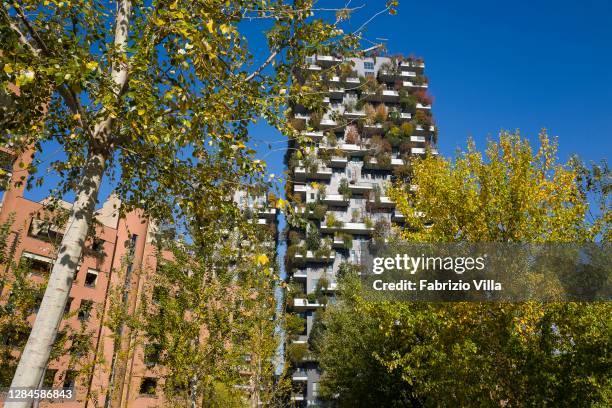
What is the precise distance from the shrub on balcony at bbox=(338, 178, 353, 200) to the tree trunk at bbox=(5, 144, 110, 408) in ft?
195

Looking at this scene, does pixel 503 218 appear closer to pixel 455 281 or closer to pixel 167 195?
pixel 455 281

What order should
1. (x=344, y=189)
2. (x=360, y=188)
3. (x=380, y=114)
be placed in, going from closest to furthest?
(x=344, y=189)
(x=360, y=188)
(x=380, y=114)

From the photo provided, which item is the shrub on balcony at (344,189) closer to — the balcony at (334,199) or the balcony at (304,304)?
the balcony at (334,199)

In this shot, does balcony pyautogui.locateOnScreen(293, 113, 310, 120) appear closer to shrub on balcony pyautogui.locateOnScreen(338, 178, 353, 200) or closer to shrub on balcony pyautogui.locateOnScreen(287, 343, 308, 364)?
shrub on balcony pyautogui.locateOnScreen(338, 178, 353, 200)

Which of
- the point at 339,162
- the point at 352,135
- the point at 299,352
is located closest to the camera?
the point at 299,352

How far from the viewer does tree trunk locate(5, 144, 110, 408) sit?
495cm

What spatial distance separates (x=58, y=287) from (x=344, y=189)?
199 feet

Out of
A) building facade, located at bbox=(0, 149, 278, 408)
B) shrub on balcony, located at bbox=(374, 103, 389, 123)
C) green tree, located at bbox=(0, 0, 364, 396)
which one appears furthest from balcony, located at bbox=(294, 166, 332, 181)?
green tree, located at bbox=(0, 0, 364, 396)

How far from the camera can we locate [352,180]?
222ft

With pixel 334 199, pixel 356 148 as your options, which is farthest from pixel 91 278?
pixel 356 148

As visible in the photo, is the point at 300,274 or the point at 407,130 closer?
the point at 300,274

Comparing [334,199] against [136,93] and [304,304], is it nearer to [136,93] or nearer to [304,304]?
[304,304]

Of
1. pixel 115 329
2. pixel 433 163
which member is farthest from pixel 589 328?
pixel 115 329

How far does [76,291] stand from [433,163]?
2807cm
